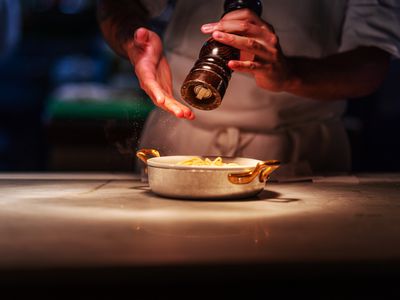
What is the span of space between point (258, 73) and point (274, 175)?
1.19 feet

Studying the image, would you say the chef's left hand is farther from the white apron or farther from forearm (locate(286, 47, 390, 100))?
the white apron

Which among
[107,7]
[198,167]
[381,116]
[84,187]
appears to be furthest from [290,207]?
[381,116]

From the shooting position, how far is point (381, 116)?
4828mm

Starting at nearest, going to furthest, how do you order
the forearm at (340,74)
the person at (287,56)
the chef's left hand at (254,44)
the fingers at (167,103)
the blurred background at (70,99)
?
the chef's left hand at (254,44) < the fingers at (167,103) < the forearm at (340,74) < the person at (287,56) < the blurred background at (70,99)

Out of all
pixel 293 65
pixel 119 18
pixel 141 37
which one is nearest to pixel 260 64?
pixel 293 65

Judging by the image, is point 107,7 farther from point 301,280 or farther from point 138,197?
point 301,280

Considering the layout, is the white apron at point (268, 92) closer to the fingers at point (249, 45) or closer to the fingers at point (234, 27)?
the fingers at point (249, 45)

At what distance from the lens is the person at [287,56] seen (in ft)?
6.89

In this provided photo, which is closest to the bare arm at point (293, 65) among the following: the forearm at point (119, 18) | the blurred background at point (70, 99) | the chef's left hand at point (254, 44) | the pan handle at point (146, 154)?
the chef's left hand at point (254, 44)

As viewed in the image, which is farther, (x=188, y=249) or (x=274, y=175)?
(x=274, y=175)

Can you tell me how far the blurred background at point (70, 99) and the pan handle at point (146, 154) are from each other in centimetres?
252

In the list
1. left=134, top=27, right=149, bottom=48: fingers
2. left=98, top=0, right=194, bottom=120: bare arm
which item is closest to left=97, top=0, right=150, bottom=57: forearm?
left=98, top=0, right=194, bottom=120: bare arm

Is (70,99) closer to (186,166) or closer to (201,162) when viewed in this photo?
(201,162)

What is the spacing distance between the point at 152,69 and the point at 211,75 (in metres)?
0.43
